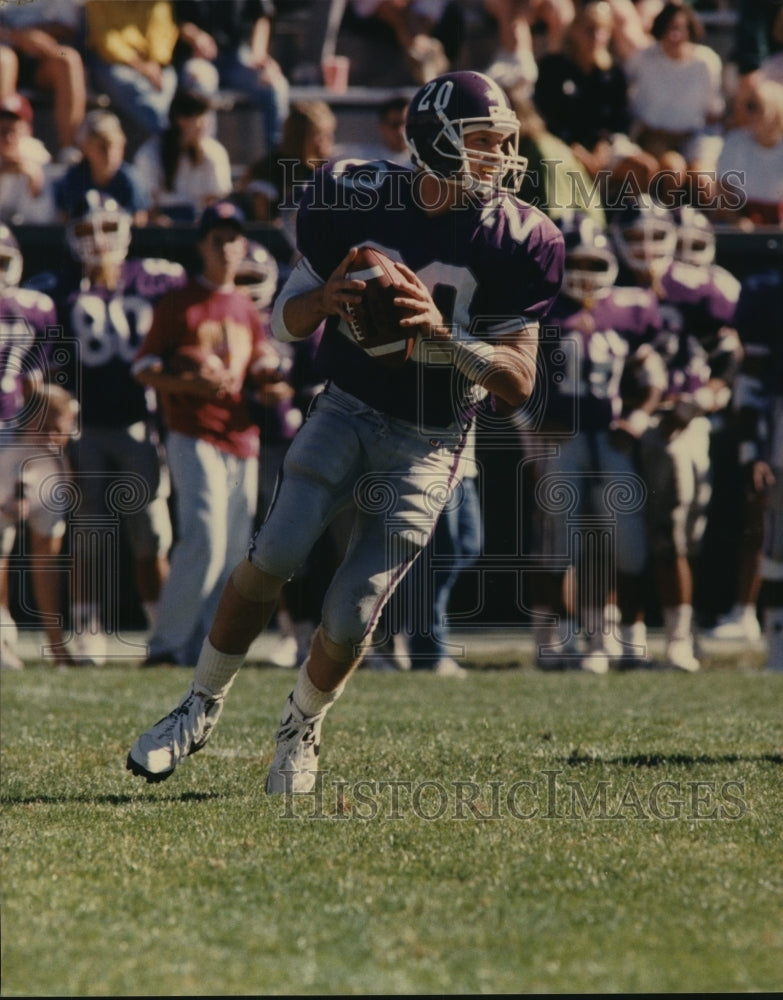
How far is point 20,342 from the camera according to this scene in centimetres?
726

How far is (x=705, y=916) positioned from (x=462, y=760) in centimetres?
173

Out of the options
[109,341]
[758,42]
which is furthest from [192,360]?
[758,42]

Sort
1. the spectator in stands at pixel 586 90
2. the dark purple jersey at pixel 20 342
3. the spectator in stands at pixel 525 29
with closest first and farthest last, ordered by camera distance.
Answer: the dark purple jersey at pixel 20 342 < the spectator in stands at pixel 586 90 < the spectator in stands at pixel 525 29

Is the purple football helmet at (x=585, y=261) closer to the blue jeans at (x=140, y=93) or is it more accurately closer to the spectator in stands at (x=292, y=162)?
the spectator in stands at (x=292, y=162)

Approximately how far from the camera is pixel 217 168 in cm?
811

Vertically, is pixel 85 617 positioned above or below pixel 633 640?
above

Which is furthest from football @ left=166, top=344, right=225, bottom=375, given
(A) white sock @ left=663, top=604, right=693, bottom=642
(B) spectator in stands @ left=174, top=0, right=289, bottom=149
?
(A) white sock @ left=663, top=604, right=693, bottom=642

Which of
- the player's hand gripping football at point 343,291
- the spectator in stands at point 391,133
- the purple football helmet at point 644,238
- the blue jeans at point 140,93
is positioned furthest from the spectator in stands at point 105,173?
the player's hand gripping football at point 343,291

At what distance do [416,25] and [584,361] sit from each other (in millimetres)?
2548

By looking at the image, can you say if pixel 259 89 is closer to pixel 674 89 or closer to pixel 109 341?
pixel 109 341

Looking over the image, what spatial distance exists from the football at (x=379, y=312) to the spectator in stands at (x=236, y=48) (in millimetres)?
4646

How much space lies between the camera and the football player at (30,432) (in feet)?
23.7

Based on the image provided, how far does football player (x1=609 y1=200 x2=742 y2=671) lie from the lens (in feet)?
24.4

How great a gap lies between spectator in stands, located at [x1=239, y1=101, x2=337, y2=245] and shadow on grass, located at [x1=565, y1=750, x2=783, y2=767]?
3.54m
